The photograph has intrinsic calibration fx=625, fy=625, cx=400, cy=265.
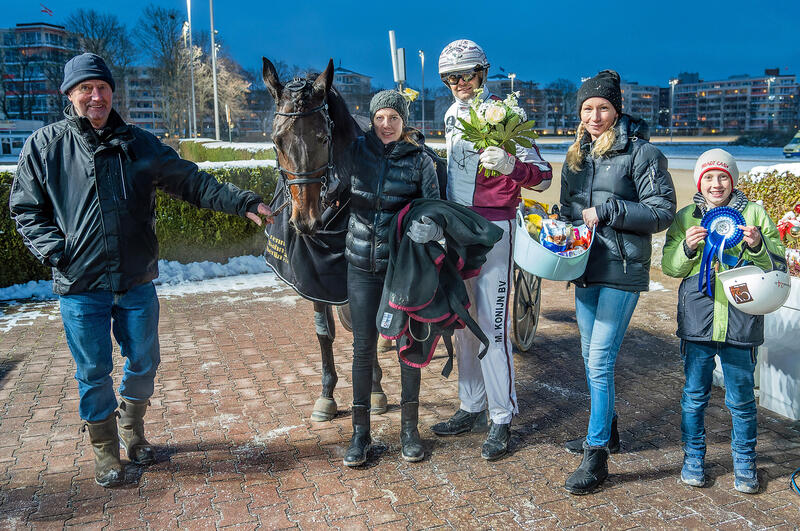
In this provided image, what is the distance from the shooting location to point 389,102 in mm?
3604

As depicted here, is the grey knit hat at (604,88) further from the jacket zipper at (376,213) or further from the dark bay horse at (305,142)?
the dark bay horse at (305,142)

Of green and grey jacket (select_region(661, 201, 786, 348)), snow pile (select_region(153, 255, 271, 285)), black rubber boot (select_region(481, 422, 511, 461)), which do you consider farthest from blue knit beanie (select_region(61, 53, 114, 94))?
snow pile (select_region(153, 255, 271, 285))

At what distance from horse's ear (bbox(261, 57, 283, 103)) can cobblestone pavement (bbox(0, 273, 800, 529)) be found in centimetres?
223

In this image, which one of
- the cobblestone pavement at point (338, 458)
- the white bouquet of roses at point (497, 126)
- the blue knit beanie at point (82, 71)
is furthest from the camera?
the white bouquet of roses at point (497, 126)

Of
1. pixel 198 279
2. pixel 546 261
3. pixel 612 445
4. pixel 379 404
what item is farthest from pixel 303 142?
pixel 198 279

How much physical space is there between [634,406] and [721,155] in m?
2.15

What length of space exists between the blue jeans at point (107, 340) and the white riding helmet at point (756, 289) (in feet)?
10.9

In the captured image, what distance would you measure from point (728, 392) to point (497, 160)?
1877mm

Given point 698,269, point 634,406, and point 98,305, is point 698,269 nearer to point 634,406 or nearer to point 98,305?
point 634,406

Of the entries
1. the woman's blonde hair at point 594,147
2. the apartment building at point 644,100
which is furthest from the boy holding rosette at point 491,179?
the apartment building at point 644,100

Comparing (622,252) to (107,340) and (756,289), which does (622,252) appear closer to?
(756,289)

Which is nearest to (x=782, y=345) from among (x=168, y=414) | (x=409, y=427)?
(x=409, y=427)

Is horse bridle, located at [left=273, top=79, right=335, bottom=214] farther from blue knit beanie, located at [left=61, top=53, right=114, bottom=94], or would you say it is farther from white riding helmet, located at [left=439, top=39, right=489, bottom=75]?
blue knit beanie, located at [left=61, top=53, right=114, bottom=94]

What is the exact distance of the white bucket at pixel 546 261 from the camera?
3.38 meters
